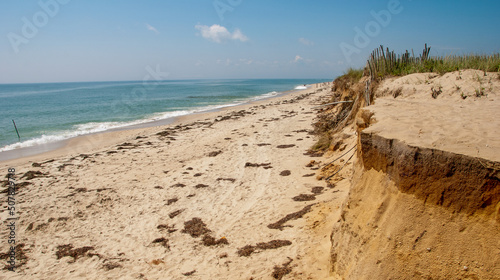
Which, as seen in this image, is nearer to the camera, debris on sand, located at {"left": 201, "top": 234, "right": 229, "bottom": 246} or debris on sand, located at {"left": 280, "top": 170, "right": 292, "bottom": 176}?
debris on sand, located at {"left": 201, "top": 234, "right": 229, "bottom": 246}

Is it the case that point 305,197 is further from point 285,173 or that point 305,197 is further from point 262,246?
point 262,246

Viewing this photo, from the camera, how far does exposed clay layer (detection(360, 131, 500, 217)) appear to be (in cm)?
233

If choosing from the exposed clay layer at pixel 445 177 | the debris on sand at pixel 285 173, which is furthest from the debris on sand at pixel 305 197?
the exposed clay layer at pixel 445 177

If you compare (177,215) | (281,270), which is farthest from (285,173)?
(281,270)

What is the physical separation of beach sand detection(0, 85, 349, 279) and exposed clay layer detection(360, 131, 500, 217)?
1.87m

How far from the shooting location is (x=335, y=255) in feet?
12.3

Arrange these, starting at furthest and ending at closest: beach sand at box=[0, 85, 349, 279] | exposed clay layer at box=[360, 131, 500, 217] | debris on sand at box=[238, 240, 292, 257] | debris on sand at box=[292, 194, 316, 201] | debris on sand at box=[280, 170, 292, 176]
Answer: debris on sand at box=[280, 170, 292, 176] → debris on sand at box=[292, 194, 316, 201] → debris on sand at box=[238, 240, 292, 257] → beach sand at box=[0, 85, 349, 279] → exposed clay layer at box=[360, 131, 500, 217]

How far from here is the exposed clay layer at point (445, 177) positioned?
233 centimetres

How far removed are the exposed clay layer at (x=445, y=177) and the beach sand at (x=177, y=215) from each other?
187 cm

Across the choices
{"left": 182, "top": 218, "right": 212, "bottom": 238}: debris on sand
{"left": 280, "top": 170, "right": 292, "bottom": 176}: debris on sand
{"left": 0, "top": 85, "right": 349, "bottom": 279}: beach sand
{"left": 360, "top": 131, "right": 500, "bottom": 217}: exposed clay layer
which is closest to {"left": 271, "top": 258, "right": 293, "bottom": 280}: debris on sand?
{"left": 0, "top": 85, "right": 349, "bottom": 279}: beach sand

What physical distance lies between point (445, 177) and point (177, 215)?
18.8 feet

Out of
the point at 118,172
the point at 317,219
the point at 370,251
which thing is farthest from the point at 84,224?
the point at 370,251

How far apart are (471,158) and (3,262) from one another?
786cm

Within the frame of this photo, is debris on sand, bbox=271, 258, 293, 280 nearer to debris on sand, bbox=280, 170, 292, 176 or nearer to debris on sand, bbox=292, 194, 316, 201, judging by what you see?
debris on sand, bbox=292, 194, 316, 201
